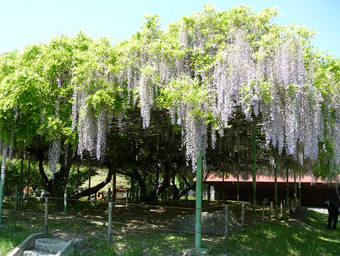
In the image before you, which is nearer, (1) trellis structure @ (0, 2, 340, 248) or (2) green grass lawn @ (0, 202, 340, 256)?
(1) trellis structure @ (0, 2, 340, 248)

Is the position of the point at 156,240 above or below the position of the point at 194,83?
below

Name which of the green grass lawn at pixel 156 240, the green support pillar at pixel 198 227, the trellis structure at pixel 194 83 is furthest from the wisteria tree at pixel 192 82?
the green grass lawn at pixel 156 240

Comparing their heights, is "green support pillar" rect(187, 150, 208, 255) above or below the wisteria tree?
below

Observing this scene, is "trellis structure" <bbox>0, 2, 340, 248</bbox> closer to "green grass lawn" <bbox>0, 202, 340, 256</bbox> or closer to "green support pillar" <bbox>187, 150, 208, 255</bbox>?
"green support pillar" <bbox>187, 150, 208, 255</bbox>

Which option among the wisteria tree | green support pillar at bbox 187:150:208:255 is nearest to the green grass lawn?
green support pillar at bbox 187:150:208:255

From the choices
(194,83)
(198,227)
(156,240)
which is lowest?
(156,240)

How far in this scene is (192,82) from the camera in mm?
5840

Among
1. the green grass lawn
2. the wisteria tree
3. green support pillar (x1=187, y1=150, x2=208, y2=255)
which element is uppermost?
the wisteria tree

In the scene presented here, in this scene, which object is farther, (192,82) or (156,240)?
(156,240)

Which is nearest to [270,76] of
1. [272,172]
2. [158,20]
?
[158,20]

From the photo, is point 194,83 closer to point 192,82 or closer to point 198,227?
point 192,82

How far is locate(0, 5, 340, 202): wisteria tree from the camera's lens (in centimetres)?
548

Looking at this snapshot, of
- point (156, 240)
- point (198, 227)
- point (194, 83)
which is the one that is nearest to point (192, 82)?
point (194, 83)

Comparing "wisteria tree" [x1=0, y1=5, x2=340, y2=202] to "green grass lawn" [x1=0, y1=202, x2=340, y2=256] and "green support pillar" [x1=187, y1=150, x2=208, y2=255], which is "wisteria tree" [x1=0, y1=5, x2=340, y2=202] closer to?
"green support pillar" [x1=187, y1=150, x2=208, y2=255]
